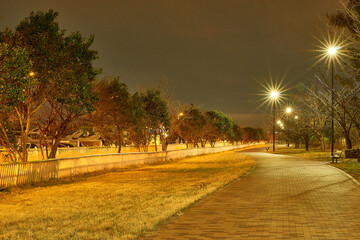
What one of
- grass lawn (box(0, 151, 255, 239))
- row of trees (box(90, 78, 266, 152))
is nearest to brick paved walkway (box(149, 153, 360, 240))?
grass lawn (box(0, 151, 255, 239))

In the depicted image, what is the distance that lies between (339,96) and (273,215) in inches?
849

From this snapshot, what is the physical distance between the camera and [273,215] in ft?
27.4

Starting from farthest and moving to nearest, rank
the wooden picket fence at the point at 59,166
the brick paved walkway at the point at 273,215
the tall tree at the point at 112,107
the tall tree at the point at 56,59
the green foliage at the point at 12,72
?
1. the tall tree at the point at 112,107
2. the tall tree at the point at 56,59
3. the wooden picket fence at the point at 59,166
4. the green foliage at the point at 12,72
5. the brick paved walkway at the point at 273,215

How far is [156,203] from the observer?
10133mm

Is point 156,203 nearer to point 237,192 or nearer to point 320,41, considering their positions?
point 237,192

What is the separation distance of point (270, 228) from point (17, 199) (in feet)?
27.2

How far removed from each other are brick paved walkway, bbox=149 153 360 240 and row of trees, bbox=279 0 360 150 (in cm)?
687

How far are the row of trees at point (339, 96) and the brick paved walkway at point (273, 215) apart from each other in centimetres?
687

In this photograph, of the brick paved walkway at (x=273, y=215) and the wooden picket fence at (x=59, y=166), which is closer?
the brick paved walkway at (x=273, y=215)

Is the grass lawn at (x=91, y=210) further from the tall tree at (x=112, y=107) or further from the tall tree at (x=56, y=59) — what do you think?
the tall tree at (x=112, y=107)

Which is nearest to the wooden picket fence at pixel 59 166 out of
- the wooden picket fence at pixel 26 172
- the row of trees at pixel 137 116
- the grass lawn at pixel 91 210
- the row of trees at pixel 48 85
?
the wooden picket fence at pixel 26 172

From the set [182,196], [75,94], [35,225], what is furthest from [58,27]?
[35,225]

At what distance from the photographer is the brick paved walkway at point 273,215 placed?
6.72 m

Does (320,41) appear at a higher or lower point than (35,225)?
higher
